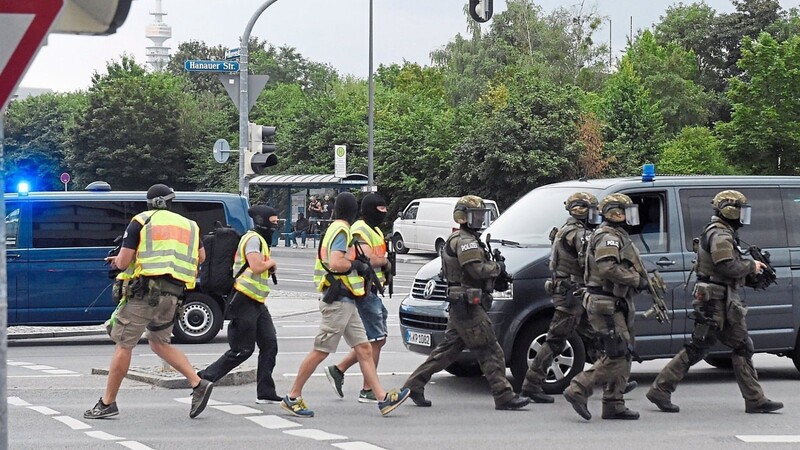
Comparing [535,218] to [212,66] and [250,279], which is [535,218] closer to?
[250,279]

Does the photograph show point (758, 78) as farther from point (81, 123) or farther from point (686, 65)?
point (81, 123)

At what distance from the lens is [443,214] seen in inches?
1521

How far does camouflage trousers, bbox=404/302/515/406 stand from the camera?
32.0 ft

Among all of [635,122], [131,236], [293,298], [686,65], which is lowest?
[293,298]

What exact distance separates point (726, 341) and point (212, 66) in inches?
494

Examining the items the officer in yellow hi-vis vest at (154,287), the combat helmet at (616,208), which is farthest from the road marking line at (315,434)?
the combat helmet at (616,208)

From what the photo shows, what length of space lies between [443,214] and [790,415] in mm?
28983

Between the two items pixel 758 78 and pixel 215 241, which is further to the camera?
pixel 758 78

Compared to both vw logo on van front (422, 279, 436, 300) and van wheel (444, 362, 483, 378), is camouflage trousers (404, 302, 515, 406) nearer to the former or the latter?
vw logo on van front (422, 279, 436, 300)

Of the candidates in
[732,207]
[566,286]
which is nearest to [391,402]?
[566,286]

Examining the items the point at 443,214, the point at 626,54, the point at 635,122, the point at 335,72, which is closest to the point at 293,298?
the point at 443,214

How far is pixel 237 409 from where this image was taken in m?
10.0

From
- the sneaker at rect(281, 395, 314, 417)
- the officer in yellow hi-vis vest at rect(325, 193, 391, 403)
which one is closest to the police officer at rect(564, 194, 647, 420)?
the officer in yellow hi-vis vest at rect(325, 193, 391, 403)

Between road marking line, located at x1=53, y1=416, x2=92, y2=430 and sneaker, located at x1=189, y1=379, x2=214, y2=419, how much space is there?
0.79m
